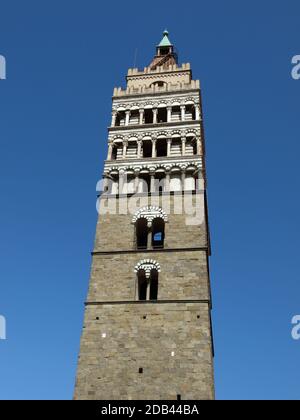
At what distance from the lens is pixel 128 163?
2764cm

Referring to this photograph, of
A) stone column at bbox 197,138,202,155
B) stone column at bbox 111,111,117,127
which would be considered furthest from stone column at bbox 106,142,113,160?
stone column at bbox 197,138,202,155

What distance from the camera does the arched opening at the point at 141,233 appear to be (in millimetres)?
25308

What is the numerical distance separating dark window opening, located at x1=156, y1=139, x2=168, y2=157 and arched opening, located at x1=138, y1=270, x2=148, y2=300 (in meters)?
8.70

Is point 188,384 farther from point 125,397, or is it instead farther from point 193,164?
point 193,164

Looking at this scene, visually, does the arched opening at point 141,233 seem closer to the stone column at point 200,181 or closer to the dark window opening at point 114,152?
the stone column at point 200,181

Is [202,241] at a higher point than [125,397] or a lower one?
higher

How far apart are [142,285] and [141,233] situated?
323 cm

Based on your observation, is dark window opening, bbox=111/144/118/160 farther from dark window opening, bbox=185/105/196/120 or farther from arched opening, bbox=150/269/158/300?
arched opening, bbox=150/269/158/300

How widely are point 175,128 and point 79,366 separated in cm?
1451

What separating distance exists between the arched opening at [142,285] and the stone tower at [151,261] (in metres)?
0.06

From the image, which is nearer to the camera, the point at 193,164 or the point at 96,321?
the point at 96,321

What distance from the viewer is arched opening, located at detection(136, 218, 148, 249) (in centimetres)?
2531
